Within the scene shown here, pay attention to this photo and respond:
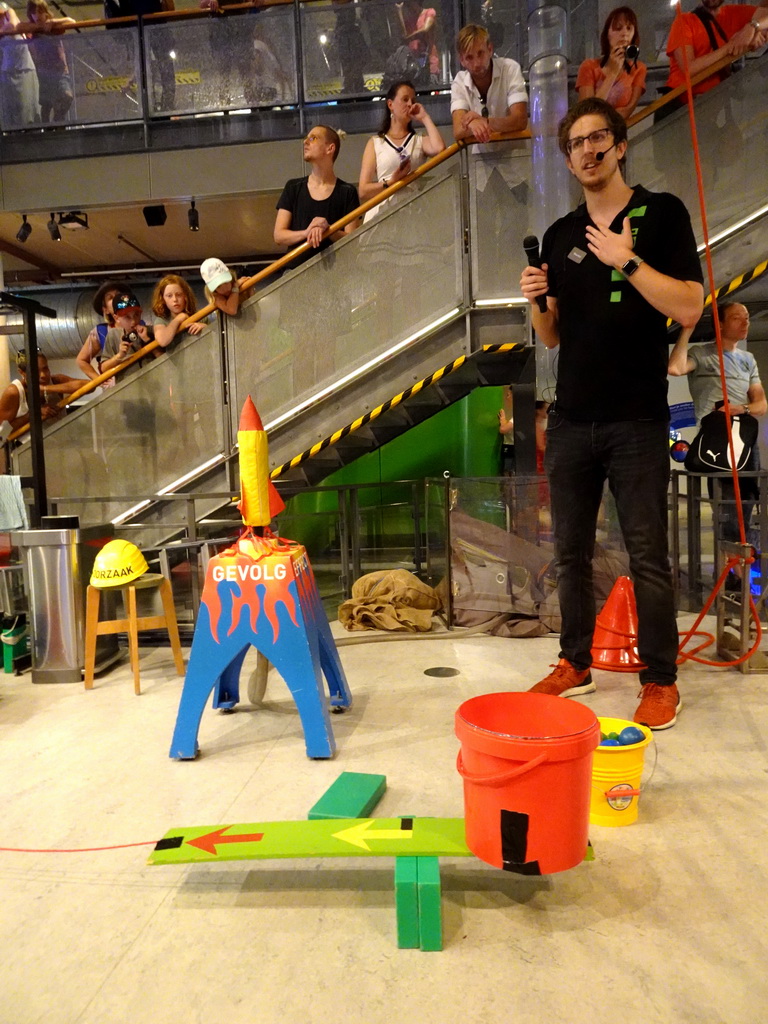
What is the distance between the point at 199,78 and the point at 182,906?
8155mm

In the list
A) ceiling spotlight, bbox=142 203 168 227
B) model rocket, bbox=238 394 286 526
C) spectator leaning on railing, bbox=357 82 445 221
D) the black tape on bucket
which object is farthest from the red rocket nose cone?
ceiling spotlight, bbox=142 203 168 227

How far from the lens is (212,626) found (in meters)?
2.43

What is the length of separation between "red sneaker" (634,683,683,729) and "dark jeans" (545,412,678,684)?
4 cm

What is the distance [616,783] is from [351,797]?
0.70 metres

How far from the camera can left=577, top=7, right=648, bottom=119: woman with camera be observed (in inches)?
177

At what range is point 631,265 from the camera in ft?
7.58

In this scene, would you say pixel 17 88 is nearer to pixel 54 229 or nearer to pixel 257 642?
pixel 54 229

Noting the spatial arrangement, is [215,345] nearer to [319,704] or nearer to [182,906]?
[319,704]

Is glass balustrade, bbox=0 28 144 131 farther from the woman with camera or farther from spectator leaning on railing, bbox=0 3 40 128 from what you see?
the woman with camera

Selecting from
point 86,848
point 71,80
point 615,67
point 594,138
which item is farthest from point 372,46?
point 86,848

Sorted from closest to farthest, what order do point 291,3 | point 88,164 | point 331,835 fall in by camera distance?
point 331,835, point 291,3, point 88,164

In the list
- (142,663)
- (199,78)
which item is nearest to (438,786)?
(142,663)

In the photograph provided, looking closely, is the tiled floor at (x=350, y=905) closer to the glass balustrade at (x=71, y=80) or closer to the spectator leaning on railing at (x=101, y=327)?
the spectator leaning on railing at (x=101, y=327)

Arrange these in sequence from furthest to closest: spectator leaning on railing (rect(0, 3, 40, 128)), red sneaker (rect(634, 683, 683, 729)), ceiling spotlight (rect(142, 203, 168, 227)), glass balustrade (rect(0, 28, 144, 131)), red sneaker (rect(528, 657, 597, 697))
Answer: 1. ceiling spotlight (rect(142, 203, 168, 227))
2. spectator leaning on railing (rect(0, 3, 40, 128))
3. glass balustrade (rect(0, 28, 144, 131))
4. red sneaker (rect(528, 657, 597, 697))
5. red sneaker (rect(634, 683, 683, 729))
